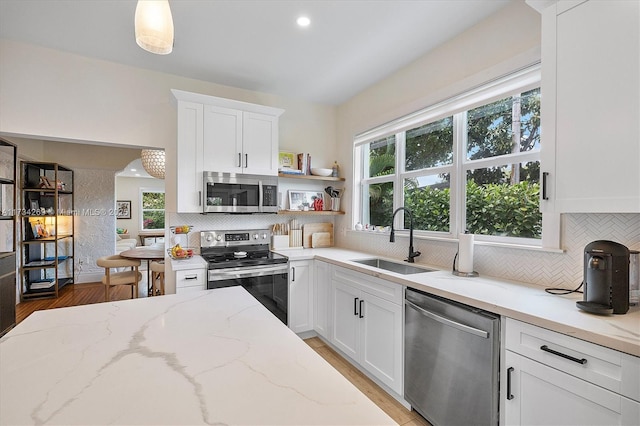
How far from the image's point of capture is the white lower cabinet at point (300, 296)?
2.97 meters

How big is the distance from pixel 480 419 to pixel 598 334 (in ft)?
2.45

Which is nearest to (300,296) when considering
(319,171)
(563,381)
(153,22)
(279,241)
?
(279,241)

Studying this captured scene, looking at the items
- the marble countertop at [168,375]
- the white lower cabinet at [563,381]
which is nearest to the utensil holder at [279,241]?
the marble countertop at [168,375]

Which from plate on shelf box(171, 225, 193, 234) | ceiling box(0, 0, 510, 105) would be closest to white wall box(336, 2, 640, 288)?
ceiling box(0, 0, 510, 105)

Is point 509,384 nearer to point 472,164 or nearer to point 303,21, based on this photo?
point 472,164

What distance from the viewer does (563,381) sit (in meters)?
1.22

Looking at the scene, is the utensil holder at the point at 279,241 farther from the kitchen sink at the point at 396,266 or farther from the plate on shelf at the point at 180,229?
the kitchen sink at the point at 396,266

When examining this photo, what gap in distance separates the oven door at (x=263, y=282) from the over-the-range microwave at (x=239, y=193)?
611 millimetres

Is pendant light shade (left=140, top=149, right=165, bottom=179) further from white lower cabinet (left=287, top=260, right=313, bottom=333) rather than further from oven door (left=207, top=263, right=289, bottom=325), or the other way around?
white lower cabinet (left=287, top=260, right=313, bottom=333)

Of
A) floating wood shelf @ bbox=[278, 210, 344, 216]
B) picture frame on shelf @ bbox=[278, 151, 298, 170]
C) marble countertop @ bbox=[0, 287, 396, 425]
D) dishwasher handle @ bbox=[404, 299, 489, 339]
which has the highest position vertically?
picture frame on shelf @ bbox=[278, 151, 298, 170]

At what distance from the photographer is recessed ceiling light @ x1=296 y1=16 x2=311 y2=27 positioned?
2.15 metres

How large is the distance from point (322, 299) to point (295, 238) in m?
0.85

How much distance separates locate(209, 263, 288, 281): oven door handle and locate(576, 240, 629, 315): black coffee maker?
87.1 inches

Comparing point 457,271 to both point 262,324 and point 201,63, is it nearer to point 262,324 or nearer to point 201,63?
point 262,324
